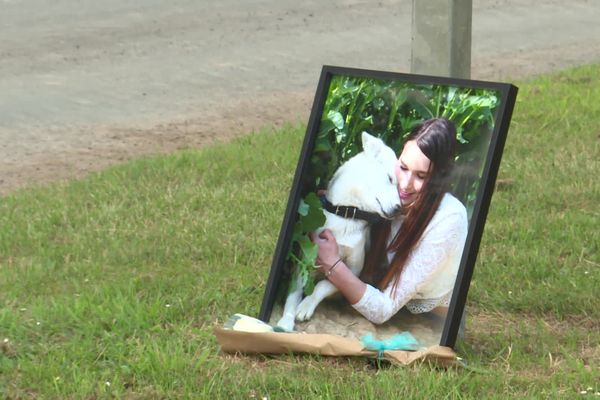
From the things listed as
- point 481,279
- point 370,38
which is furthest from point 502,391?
point 370,38

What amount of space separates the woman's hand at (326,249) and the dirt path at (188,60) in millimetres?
2586

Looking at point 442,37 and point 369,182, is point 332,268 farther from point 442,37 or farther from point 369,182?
point 442,37

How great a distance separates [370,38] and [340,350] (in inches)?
243

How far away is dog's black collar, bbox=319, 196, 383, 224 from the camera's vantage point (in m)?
4.29

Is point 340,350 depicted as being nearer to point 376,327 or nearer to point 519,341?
point 376,327

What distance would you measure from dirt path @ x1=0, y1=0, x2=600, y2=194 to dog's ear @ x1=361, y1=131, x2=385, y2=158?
2.67m

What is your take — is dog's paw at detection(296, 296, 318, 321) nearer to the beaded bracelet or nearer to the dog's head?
the beaded bracelet

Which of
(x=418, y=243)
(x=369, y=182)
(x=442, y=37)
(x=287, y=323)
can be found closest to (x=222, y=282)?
(x=287, y=323)

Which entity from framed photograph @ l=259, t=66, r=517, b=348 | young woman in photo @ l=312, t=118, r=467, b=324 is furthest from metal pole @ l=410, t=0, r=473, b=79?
young woman in photo @ l=312, t=118, r=467, b=324

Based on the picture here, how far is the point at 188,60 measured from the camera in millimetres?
9156

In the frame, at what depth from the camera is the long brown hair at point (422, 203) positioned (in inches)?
165

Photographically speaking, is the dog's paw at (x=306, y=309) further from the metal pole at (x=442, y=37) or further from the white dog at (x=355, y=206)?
the metal pole at (x=442, y=37)

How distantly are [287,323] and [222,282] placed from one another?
68 cm

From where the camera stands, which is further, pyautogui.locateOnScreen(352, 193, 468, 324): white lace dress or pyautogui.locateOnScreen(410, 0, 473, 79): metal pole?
pyautogui.locateOnScreen(410, 0, 473, 79): metal pole
